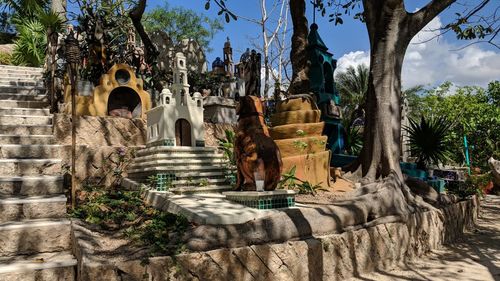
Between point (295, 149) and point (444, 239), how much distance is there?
3.17 m

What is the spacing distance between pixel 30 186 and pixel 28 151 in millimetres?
1094

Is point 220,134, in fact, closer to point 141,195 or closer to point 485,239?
point 141,195

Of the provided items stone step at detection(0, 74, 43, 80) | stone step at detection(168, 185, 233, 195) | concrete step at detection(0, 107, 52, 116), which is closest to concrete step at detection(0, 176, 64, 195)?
stone step at detection(168, 185, 233, 195)

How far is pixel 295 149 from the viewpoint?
21.8 feet

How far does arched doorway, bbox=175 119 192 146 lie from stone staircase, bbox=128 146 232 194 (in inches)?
22.5

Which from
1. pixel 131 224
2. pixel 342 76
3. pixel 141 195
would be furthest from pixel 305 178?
pixel 342 76

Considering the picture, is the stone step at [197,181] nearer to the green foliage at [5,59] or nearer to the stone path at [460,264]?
the stone path at [460,264]

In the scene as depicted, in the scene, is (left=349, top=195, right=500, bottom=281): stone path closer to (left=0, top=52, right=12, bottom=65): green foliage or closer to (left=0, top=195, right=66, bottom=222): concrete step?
(left=0, top=195, right=66, bottom=222): concrete step

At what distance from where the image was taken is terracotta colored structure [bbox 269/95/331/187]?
21.5 ft

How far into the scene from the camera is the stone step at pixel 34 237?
3326 millimetres

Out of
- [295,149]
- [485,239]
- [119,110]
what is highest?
[119,110]

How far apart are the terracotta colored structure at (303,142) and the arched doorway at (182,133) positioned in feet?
5.41

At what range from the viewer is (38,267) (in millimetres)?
2982

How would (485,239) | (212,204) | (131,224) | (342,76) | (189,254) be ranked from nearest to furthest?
(189,254)
(131,224)
(212,204)
(485,239)
(342,76)
